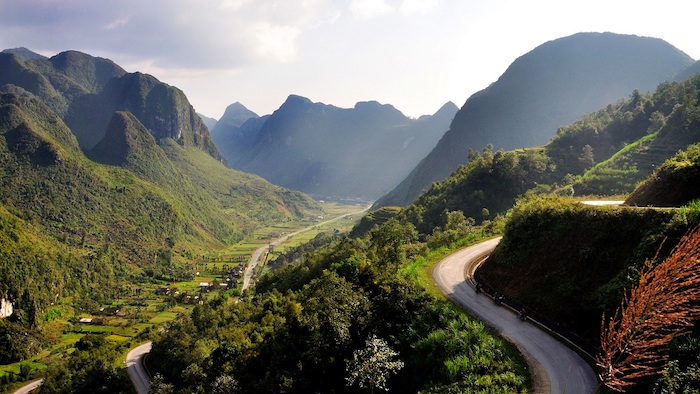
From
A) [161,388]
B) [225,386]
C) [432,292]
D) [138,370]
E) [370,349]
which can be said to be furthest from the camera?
[138,370]

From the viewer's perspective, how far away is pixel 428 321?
2422cm

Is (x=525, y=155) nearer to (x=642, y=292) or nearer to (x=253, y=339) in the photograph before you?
(x=253, y=339)

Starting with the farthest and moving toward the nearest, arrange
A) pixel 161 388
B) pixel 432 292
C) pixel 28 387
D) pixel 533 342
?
pixel 28 387 → pixel 161 388 → pixel 432 292 → pixel 533 342

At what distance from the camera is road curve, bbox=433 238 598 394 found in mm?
18094

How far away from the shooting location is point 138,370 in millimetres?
68938

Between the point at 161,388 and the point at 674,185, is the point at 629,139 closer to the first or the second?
the point at 674,185

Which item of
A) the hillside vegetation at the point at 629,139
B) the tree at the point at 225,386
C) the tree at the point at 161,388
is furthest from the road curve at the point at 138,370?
the hillside vegetation at the point at 629,139

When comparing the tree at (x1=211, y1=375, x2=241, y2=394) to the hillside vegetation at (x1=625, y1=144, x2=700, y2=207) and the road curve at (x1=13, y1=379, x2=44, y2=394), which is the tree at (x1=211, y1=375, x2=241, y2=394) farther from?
the road curve at (x1=13, y1=379, x2=44, y2=394)

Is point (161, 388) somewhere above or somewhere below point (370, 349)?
below

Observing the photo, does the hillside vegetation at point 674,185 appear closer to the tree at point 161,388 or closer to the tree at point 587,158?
the tree at point 161,388

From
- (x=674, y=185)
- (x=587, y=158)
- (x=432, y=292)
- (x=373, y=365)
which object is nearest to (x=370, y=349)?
(x=373, y=365)

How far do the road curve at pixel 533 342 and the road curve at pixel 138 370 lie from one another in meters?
53.2

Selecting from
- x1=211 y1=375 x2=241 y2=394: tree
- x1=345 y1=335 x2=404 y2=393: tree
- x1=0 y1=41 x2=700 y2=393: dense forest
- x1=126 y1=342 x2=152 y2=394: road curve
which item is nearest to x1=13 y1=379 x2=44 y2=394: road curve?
x1=0 y1=41 x2=700 y2=393: dense forest

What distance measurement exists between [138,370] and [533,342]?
7205cm
